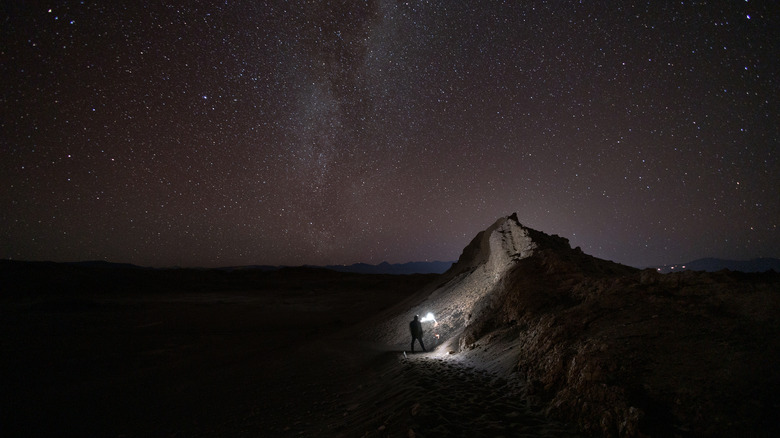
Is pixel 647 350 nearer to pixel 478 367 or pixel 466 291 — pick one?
pixel 478 367

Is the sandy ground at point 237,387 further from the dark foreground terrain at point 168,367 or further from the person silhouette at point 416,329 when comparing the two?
the person silhouette at point 416,329

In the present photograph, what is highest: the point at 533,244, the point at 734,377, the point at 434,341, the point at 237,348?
the point at 533,244

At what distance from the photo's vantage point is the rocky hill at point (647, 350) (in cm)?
371

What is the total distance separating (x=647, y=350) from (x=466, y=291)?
9.04 m

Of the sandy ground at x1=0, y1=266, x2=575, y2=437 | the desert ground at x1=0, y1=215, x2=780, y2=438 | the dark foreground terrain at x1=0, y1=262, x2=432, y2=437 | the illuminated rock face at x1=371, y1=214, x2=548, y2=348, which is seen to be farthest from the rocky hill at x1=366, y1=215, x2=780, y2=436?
the dark foreground terrain at x1=0, y1=262, x2=432, y2=437

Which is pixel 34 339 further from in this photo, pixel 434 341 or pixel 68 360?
pixel 434 341

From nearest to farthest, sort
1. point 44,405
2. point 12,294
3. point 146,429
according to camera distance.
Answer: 1. point 146,429
2. point 44,405
3. point 12,294

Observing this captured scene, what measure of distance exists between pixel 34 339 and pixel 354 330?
1602 centimetres

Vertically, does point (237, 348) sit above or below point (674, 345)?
below

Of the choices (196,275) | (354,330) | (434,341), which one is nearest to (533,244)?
(434,341)

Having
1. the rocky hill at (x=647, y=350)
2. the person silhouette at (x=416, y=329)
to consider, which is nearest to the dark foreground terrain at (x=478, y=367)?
the rocky hill at (x=647, y=350)

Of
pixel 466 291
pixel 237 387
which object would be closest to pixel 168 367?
pixel 237 387

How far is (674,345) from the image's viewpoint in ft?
15.7

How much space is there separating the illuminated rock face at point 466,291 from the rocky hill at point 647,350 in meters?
2.24
